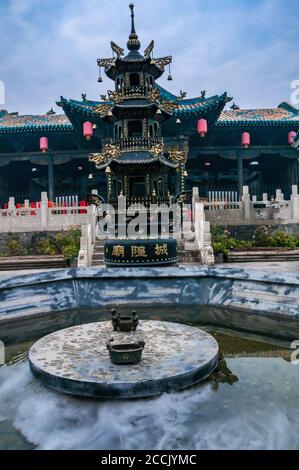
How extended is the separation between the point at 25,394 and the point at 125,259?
5752 mm

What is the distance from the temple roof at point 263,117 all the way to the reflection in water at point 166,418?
837 inches

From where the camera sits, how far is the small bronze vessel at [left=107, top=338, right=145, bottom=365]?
4.16m

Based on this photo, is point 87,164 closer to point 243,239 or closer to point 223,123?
point 223,123

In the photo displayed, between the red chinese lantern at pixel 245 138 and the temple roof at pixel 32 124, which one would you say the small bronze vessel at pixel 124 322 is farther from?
the red chinese lantern at pixel 245 138

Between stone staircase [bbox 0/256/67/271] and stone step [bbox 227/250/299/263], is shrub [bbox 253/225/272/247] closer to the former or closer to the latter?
stone step [bbox 227/250/299/263]

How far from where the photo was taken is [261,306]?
7016 millimetres

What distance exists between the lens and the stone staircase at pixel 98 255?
45.3 ft

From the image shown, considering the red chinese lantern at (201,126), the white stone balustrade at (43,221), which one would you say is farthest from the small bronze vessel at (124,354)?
the red chinese lantern at (201,126)

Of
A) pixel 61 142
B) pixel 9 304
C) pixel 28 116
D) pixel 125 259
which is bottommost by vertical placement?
pixel 9 304

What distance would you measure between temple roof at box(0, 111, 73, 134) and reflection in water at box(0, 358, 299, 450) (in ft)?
67.9

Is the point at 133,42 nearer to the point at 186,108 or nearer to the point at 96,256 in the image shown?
the point at 96,256

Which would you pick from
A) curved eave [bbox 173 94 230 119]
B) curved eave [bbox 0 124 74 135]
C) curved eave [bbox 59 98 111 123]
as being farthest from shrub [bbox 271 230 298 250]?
curved eave [bbox 0 124 74 135]

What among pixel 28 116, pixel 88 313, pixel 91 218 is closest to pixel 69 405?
pixel 88 313

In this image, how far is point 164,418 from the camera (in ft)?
11.0
